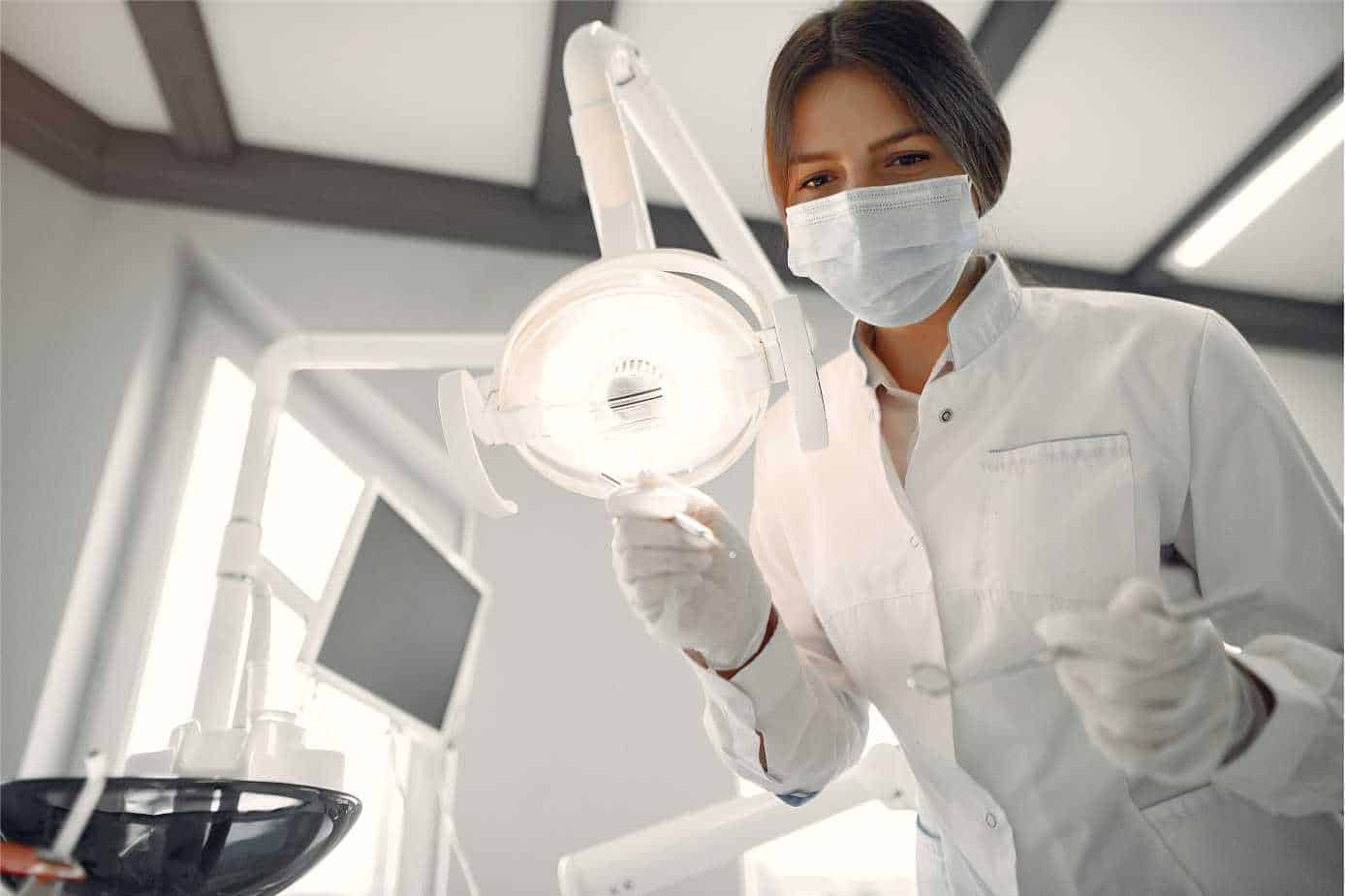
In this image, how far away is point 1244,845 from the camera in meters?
0.85

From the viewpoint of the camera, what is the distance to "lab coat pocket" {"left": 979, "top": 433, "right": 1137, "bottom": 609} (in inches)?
36.0

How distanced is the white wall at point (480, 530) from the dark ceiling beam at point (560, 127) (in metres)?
0.21

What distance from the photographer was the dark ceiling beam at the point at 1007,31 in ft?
7.99

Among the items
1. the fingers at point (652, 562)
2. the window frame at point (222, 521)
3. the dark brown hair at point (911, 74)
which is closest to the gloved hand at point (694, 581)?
the fingers at point (652, 562)

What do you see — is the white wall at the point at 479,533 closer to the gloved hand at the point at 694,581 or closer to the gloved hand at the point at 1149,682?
the gloved hand at the point at 694,581

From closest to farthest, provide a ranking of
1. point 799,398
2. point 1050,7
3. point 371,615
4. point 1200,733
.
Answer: point 1200,733
point 799,398
point 371,615
point 1050,7

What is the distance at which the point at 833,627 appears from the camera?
110cm

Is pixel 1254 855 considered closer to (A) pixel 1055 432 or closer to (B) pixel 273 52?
(A) pixel 1055 432

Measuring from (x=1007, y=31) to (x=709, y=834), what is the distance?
84.1 inches

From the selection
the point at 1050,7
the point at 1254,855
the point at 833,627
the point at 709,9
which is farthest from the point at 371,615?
the point at 1050,7

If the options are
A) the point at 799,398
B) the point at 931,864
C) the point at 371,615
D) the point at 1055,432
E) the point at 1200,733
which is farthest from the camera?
the point at 371,615

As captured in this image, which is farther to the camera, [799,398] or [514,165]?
[514,165]

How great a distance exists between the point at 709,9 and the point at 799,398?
203 cm

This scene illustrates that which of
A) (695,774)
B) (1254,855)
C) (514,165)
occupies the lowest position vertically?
(695,774)
